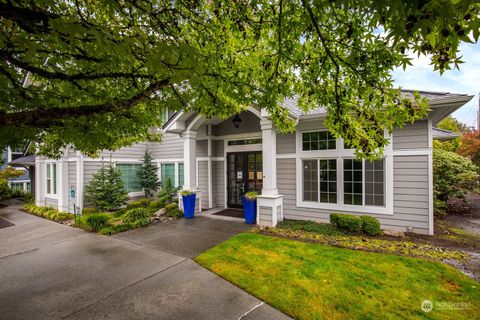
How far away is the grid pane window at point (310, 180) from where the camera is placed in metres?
7.04

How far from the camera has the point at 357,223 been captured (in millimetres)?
5785

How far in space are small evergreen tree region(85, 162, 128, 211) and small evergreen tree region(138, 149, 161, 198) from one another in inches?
57.7

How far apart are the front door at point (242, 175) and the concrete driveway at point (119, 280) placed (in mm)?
2637

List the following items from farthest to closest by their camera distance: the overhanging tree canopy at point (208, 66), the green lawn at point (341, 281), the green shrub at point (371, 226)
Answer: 1. the green shrub at point (371, 226)
2. the green lawn at point (341, 281)
3. the overhanging tree canopy at point (208, 66)

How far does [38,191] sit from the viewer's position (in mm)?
11508

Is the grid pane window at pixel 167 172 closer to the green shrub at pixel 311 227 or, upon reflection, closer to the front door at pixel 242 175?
the front door at pixel 242 175

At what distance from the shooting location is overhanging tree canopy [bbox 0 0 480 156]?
7.60 feet

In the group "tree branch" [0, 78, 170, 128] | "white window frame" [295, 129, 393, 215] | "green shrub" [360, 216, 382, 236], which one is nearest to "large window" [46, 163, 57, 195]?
"tree branch" [0, 78, 170, 128]

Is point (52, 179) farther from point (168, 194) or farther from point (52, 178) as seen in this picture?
point (168, 194)

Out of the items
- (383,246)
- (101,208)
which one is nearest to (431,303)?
(383,246)

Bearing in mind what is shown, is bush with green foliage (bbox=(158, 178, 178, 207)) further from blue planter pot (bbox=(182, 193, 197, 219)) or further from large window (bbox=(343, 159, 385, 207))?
large window (bbox=(343, 159, 385, 207))

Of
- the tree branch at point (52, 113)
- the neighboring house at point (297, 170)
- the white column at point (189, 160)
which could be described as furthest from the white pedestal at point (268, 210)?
the tree branch at point (52, 113)

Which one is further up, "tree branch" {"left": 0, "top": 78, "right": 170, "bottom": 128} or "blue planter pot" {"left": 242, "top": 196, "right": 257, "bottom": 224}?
"tree branch" {"left": 0, "top": 78, "right": 170, "bottom": 128}

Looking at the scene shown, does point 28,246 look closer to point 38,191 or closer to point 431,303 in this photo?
point 38,191
